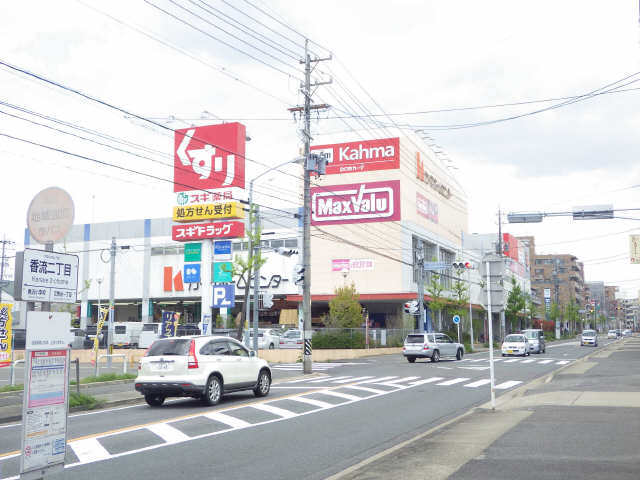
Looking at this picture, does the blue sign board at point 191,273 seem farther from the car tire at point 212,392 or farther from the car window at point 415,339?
the car tire at point 212,392

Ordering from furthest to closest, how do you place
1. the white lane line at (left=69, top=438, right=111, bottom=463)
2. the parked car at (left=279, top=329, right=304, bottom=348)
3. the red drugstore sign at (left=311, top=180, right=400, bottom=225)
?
the red drugstore sign at (left=311, top=180, right=400, bottom=225) → the parked car at (left=279, top=329, right=304, bottom=348) → the white lane line at (left=69, top=438, right=111, bottom=463)

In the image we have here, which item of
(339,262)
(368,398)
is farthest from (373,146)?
(368,398)

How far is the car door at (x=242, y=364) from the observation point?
1634 centimetres

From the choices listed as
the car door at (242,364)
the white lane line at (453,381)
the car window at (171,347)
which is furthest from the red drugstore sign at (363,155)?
the car window at (171,347)

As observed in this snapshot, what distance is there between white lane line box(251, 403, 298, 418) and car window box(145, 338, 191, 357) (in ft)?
7.08

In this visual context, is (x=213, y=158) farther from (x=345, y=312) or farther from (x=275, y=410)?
(x=275, y=410)

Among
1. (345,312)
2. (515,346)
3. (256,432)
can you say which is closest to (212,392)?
(256,432)

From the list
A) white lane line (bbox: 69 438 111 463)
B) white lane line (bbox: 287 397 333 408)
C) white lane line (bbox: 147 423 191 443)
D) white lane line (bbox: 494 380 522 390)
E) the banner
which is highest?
the banner

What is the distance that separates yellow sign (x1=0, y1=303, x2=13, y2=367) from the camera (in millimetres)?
18625

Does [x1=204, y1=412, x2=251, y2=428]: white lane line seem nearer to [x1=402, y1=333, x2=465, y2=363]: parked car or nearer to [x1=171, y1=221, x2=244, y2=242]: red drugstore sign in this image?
[x1=402, y1=333, x2=465, y2=363]: parked car

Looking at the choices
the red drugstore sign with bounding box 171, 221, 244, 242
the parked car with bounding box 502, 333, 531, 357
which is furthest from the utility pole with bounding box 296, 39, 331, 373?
the red drugstore sign with bounding box 171, 221, 244, 242

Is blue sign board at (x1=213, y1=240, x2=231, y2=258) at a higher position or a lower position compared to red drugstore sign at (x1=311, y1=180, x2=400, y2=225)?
lower

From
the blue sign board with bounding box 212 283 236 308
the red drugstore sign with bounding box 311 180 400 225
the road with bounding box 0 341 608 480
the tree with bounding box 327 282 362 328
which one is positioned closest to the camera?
the road with bounding box 0 341 608 480

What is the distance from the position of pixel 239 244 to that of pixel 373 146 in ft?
54.8
